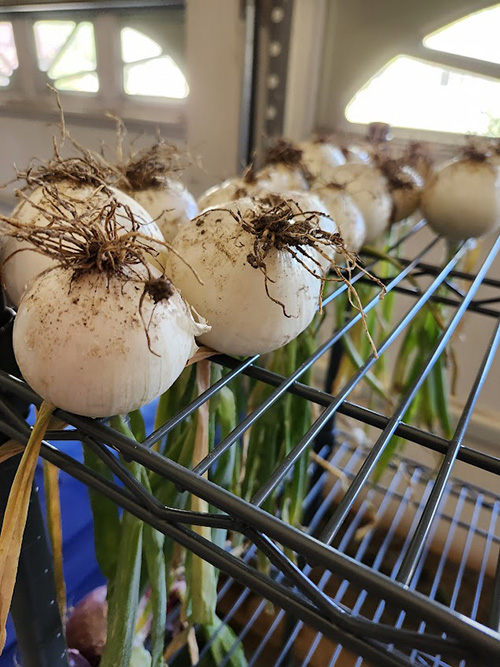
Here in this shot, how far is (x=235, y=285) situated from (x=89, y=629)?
0.55m

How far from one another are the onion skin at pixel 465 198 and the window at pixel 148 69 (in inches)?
27.0

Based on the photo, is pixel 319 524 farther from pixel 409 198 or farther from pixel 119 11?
pixel 119 11

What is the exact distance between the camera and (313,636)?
94 cm

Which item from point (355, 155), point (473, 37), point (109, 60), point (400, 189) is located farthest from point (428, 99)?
point (109, 60)

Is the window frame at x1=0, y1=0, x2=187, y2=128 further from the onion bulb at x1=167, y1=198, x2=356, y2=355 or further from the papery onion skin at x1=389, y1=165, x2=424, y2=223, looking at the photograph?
the onion bulb at x1=167, y1=198, x2=356, y2=355

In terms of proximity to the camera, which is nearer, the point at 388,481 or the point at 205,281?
the point at 205,281

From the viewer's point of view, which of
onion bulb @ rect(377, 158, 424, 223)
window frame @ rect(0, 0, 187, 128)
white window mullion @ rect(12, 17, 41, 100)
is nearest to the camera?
Answer: onion bulb @ rect(377, 158, 424, 223)

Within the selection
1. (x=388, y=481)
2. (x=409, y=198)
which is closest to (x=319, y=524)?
(x=388, y=481)

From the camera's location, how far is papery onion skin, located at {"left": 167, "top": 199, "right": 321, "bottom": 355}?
1.23 ft

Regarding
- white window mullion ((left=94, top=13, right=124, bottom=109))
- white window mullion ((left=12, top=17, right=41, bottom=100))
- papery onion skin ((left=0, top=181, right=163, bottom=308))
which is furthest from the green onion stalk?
white window mullion ((left=12, top=17, right=41, bottom=100))

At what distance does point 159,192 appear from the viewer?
0.49 meters

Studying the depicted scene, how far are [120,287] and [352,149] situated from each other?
0.69m

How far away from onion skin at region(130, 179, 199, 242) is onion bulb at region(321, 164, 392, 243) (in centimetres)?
22

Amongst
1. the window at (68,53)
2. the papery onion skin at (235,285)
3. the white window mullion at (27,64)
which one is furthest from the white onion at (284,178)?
the white window mullion at (27,64)
